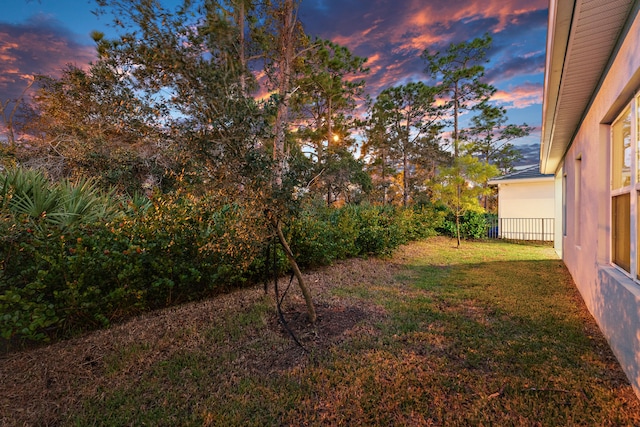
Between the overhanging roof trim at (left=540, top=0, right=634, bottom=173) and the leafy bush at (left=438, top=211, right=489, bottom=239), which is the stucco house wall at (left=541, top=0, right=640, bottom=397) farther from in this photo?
the leafy bush at (left=438, top=211, right=489, bottom=239)

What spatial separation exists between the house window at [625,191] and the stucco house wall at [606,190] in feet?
0.14

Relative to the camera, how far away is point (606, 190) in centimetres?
306

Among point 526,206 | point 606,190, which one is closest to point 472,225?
point 526,206

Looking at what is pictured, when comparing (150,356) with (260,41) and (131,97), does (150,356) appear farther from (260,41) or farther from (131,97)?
(260,41)

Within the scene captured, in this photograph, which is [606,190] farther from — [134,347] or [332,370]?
[134,347]

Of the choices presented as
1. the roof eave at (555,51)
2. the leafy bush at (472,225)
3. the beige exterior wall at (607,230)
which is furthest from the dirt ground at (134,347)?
the leafy bush at (472,225)

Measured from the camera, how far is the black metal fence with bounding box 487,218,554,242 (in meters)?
12.2

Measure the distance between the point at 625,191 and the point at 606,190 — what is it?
2.04ft

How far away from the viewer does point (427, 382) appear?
2.31m

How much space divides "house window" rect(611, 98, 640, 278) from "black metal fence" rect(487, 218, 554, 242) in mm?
11377

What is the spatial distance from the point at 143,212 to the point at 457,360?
4313 millimetres

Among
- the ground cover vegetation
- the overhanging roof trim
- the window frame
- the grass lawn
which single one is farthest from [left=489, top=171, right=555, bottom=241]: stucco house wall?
the window frame

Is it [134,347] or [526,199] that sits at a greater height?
[526,199]

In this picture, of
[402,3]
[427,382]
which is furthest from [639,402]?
[402,3]
